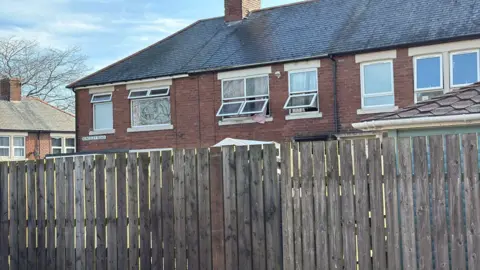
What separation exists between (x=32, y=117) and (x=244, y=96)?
946 inches

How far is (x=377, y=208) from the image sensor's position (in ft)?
20.4

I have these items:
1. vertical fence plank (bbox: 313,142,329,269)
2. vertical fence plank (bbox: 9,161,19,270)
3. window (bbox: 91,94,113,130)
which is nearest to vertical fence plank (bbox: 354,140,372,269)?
vertical fence plank (bbox: 313,142,329,269)

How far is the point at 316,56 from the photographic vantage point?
20.1 meters

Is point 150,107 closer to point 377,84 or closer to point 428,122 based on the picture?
point 377,84

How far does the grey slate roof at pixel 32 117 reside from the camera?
3909 centimetres

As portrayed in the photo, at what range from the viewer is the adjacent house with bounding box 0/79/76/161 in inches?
1522

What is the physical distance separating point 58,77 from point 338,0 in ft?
140

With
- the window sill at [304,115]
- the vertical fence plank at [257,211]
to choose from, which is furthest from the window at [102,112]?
the vertical fence plank at [257,211]

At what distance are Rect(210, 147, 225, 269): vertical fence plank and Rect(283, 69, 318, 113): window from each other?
1345 cm

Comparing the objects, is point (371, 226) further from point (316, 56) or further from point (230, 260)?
point (316, 56)

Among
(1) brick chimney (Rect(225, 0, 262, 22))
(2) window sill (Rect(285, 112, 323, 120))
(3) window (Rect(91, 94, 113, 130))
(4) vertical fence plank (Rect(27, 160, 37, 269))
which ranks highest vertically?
(1) brick chimney (Rect(225, 0, 262, 22))

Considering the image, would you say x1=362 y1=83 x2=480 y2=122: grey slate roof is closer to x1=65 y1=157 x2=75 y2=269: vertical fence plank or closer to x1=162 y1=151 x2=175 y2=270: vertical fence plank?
x1=162 y1=151 x2=175 y2=270: vertical fence plank

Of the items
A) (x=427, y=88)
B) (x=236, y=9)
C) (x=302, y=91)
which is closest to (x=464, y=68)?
(x=427, y=88)

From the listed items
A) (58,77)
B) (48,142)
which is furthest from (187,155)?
(58,77)
